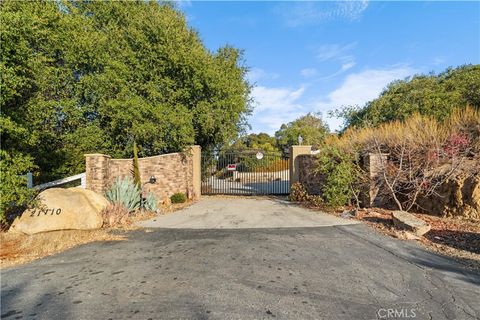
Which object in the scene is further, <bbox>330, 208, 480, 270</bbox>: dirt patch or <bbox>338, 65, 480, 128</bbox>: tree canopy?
<bbox>338, 65, 480, 128</bbox>: tree canopy

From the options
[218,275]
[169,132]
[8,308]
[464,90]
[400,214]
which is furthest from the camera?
[464,90]

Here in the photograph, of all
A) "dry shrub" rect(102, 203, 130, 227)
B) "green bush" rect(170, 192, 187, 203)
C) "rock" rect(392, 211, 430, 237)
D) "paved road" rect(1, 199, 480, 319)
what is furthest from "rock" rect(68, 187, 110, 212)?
"rock" rect(392, 211, 430, 237)

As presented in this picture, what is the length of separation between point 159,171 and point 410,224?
9046 millimetres

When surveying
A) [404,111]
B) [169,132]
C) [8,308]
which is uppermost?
[404,111]

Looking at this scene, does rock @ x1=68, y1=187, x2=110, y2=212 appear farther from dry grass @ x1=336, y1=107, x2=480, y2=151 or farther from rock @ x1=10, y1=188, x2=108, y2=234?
dry grass @ x1=336, y1=107, x2=480, y2=151

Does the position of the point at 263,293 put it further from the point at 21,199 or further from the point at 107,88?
the point at 107,88

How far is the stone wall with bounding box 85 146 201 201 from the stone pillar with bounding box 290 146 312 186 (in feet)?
14.0

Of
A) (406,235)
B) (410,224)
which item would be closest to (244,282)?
(406,235)

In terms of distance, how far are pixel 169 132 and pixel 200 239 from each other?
23.5 ft

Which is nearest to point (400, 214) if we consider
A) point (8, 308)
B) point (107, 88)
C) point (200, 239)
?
point (200, 239)

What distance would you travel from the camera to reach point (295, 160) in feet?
41.3

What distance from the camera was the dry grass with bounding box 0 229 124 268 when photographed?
5.51 meters

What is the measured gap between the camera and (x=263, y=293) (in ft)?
11.9

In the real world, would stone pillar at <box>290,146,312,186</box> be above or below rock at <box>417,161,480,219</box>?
above
